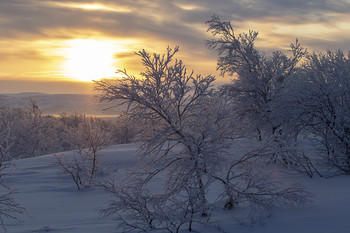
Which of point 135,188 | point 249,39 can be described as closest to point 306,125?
point 249,39

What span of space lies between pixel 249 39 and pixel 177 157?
957 centimetres

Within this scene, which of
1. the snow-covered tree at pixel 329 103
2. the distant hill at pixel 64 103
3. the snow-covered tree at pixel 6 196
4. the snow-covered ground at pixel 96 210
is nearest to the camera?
the snow-covered tree at pixel 6 196

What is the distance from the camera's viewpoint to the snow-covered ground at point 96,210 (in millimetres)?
7617

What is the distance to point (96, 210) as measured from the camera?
8969 millimetres

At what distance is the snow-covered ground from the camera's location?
7617 mm

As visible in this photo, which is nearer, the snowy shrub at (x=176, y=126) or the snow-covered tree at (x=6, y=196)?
the snow-covered tree at (x=6, y=196)

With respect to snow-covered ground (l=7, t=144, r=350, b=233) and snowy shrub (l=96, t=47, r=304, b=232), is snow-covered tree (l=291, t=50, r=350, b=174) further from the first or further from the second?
snowy shrub (l=96, t=47, r=304, b=232)

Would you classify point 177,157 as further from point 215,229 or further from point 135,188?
point 215,229

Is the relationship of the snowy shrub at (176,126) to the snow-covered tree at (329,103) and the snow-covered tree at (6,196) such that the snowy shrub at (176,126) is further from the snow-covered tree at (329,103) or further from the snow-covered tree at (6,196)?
the snow-covered tree at (329,103)

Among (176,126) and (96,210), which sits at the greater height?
(176,126)

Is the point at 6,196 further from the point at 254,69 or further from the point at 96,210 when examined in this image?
the point at 254,69

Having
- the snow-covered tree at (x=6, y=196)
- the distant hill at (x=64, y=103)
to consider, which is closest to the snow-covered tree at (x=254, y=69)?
the snow-covered tree at (x=6, y=196)

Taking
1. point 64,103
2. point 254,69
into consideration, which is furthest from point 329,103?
point 64,103

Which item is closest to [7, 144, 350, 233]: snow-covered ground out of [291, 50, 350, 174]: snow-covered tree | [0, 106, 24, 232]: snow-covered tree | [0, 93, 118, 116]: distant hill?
[0, 106, 24, 232]: snow-covered tree
